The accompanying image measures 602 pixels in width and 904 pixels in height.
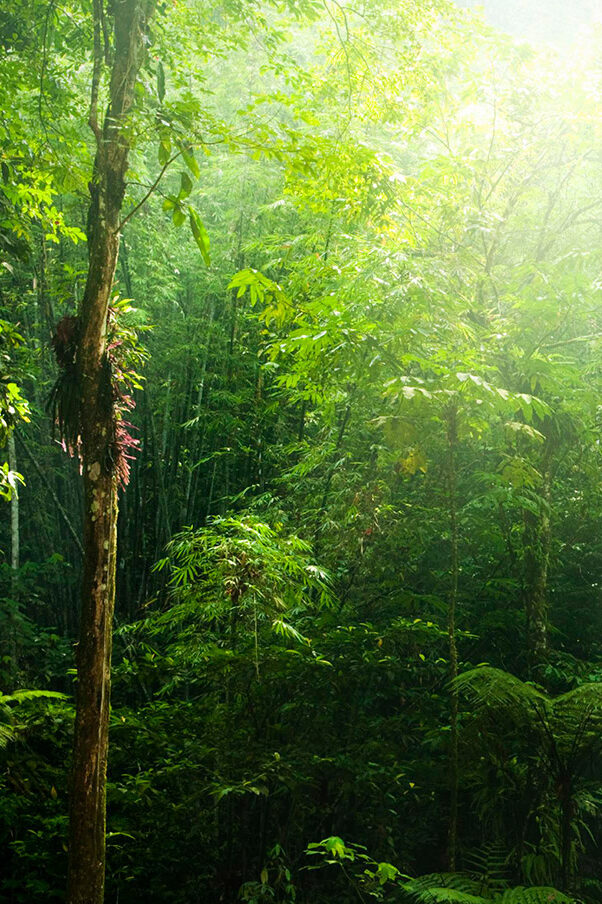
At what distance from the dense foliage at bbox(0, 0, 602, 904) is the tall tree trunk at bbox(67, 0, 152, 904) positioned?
0.31 ft

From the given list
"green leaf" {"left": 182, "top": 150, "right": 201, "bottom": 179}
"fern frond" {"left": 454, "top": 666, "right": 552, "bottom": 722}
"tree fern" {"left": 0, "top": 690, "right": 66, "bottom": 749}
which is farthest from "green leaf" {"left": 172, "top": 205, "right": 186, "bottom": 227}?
"tree fern" {"left": 0, "top": 690, "right": 66, "bottom": 749}

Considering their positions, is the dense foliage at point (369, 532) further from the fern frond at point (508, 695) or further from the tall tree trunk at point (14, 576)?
the tall tree trunk at point (14, 576)

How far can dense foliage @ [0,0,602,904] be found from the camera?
2.64 m

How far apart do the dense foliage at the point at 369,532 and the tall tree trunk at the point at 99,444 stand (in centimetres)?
9

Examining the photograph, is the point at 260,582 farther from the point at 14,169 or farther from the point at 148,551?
the point at 148,551

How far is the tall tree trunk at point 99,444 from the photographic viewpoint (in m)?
2.24

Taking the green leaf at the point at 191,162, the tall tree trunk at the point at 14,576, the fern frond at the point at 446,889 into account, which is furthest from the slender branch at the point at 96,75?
the tall tree trunk at the point at 14,576

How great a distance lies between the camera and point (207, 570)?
3.23m

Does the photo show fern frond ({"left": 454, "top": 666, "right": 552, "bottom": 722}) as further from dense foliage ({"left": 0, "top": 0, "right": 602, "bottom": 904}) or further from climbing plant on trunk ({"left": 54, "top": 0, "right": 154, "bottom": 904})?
climbing plant on trunk ({"left": 54, "top": 0, "right": 154, "bottom": 904})

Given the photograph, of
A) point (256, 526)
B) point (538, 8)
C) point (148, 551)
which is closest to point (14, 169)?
point (256, 526)

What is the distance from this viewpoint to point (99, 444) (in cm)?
239

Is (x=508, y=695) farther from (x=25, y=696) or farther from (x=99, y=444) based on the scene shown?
(x=25, y=696)

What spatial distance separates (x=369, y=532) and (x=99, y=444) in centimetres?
175

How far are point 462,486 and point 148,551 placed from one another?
314 centimetres
